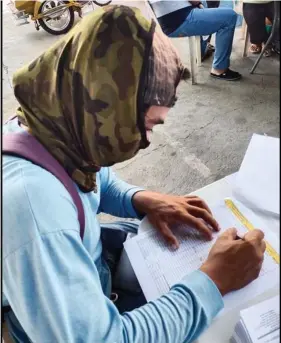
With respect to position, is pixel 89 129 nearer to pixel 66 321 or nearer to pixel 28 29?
pixel 66 321

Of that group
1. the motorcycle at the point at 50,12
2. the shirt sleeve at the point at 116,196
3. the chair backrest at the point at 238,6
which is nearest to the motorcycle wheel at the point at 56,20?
the motorcycle at the point at 50,12

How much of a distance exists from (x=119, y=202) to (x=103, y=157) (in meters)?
0.30

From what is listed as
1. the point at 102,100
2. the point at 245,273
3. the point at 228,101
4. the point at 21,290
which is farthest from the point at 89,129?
the point at 228,101

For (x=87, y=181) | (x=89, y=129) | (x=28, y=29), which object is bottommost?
(x=28, y=29)

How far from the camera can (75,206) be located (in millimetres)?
619

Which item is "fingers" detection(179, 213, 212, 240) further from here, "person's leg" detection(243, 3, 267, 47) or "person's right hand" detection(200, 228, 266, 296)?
"person's leg" detection(243, 3, 267, 47)

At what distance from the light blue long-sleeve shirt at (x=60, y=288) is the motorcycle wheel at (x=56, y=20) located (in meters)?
2.91

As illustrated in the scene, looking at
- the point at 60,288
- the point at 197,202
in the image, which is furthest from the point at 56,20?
the point at 60,288

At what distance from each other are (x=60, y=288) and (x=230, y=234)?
34cm

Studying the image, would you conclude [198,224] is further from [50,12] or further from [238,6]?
[50,12]

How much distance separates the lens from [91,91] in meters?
0.58

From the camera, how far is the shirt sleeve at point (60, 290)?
52 centimetres

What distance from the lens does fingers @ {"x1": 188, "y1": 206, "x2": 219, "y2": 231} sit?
2.53 ft

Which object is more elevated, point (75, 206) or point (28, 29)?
point (75, 206)
